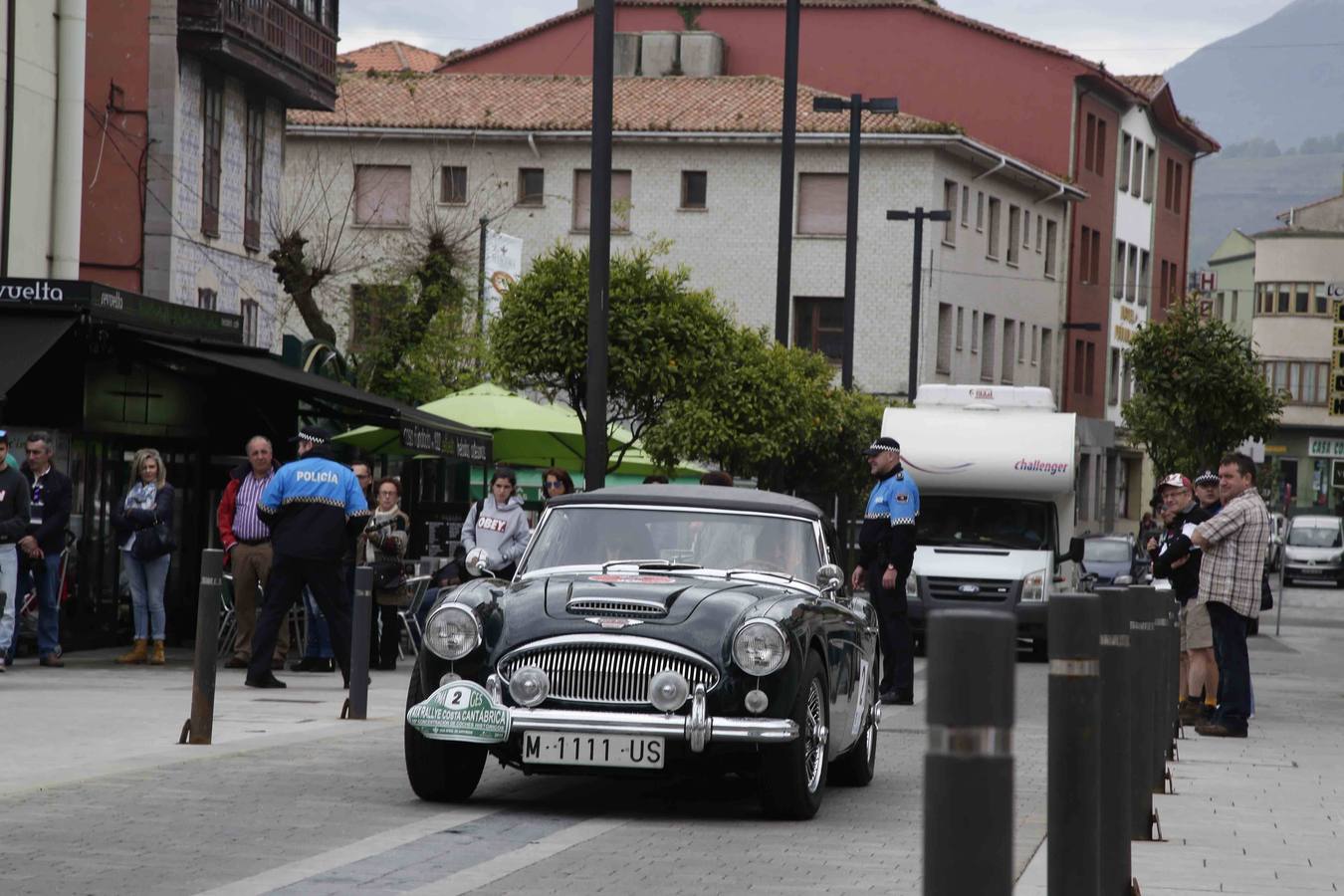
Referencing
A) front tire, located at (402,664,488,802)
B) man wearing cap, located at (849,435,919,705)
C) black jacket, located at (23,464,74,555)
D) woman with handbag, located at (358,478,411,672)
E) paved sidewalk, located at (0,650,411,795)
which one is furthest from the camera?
woman with handbag, located at (358,478,411,672)

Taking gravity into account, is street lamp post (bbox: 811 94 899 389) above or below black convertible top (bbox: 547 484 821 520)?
above

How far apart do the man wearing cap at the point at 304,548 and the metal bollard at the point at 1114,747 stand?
9.83m

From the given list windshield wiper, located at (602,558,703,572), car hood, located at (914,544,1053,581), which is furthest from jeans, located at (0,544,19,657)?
car hood, located at (914,544,1053,581)

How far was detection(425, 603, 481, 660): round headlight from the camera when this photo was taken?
985 centimetres

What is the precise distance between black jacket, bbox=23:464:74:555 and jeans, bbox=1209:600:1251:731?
8765 mm

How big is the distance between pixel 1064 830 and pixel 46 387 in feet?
50.2

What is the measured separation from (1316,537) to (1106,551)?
92.8ft

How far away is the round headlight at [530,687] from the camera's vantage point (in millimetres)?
9680

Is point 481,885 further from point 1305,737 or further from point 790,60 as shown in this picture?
point 790,60

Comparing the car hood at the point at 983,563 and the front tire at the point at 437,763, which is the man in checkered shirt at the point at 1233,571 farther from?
the car hood at the point at 983,563

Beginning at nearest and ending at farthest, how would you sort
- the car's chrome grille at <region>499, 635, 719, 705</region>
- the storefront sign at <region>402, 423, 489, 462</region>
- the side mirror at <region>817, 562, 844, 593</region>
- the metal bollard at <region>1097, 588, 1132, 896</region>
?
1. the metal bollard at <region>1097, 588, 1132, 896</region>
2. the car's chrome grille at <region>499, 635, 719, 705</region>
3. the side mirror at <region>817, 562, 844, 593</region>
4. the storefront sign at <region>402, 423, 489, 462</region>

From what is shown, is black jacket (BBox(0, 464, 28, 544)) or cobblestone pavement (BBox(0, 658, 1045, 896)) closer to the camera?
cobblestone pavement (BBox(0, 658, 1045, 896))

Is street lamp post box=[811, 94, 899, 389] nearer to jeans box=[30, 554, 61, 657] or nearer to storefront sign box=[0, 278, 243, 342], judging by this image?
storefront sign box=[0, 278, 243, 342]

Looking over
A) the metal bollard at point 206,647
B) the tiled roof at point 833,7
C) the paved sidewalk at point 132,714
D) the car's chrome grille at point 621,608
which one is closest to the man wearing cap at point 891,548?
the paved sidewalk at point 132,714
